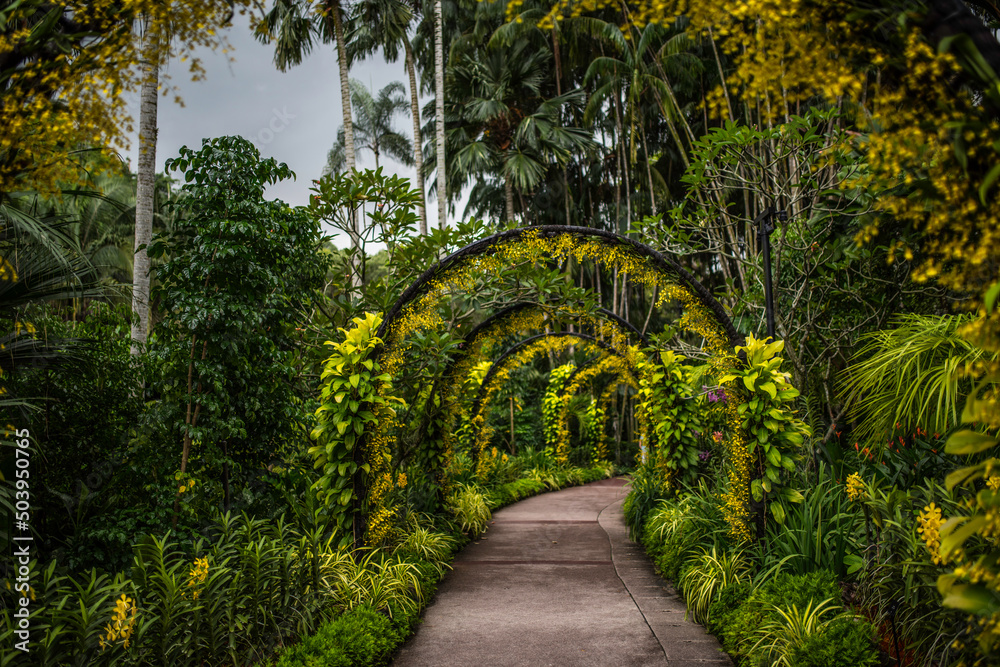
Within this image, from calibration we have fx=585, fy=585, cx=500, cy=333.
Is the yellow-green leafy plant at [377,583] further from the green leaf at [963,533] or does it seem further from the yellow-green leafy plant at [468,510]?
the green leaf at [963,533]

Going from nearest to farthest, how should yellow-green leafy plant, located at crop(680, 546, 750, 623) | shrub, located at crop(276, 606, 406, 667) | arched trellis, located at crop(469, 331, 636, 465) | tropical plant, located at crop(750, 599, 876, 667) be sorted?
tropical plant, located at crop(750, 599, 876, 667) < shrub, located at crop(276, 606, 406, 667) < yellow-green leafy plant, located at crop(680, 546, 750, 623) < arched trellis, located at crop(469, 331, 636, 465)

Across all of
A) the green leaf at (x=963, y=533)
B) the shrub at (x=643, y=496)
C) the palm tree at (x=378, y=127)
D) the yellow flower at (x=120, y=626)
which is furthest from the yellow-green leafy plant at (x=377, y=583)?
the palm tree at (x=378, y=127)

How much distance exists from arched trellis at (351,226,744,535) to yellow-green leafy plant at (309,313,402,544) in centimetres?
7

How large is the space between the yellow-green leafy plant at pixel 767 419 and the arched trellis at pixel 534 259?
380 millimetres

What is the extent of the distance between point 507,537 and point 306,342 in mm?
3236

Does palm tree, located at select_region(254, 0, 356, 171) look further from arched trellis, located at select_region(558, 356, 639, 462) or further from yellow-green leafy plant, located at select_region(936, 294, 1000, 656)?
yellow-green leafy plant, located at select_region(936, 294, 1000, 656)

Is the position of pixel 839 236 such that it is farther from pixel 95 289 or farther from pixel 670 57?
pixel 670 57

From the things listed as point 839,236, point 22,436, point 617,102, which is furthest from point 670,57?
point 22,436

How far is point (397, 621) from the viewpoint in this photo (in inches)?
150

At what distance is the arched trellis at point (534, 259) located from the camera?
4.75 meters

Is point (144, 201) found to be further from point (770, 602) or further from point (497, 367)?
point (770, 602)

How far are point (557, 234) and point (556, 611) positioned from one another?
3025 mm

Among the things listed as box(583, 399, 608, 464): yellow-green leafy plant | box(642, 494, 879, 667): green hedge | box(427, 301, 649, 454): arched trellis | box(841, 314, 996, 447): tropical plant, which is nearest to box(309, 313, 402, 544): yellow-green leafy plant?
box(427, 301, 649, 454): arched trellis

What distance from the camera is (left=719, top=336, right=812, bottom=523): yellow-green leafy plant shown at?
165 inches
